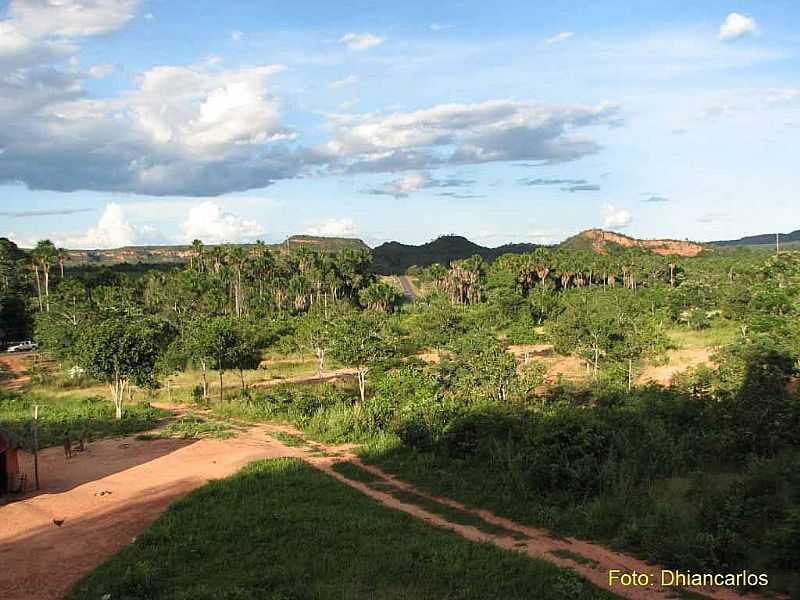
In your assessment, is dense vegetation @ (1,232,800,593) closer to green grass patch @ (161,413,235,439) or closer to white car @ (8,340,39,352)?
green grass patch @ (161,413,235,439)

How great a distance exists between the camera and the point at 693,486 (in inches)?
493

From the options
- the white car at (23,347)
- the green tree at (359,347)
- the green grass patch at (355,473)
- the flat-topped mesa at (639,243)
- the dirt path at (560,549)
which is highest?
the flat-topped mesa at (639,243)

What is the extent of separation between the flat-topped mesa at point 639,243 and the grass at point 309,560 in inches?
5919

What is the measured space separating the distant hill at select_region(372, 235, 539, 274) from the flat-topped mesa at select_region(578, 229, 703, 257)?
693 inches

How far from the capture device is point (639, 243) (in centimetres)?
16638

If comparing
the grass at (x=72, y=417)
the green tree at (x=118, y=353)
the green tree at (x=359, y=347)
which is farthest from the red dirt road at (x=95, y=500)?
the green tree at (x=359, y=347)

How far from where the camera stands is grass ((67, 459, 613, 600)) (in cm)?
914

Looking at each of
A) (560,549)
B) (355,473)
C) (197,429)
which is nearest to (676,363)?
(355,473)

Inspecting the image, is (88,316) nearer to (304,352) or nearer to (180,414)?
(304,352)

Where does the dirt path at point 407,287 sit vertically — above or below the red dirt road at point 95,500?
above

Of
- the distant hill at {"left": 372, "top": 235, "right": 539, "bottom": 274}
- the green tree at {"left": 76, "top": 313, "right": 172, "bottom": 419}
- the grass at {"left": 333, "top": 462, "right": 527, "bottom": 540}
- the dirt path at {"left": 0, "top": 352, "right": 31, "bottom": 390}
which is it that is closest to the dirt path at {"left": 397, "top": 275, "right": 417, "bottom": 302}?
the distant hill at {"left": 372, "top": 235, "right": 539, "bottom": 274}

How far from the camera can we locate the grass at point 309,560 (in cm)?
914

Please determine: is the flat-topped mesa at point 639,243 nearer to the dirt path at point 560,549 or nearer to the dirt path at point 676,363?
the dirt path at point 676,363

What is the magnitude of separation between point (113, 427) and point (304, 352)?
2440 cm
